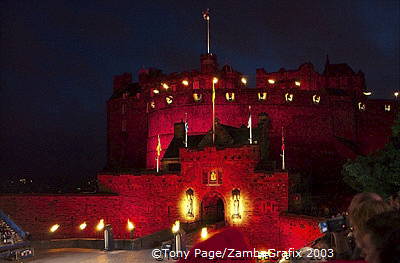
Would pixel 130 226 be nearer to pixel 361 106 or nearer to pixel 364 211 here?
pixel 364 211

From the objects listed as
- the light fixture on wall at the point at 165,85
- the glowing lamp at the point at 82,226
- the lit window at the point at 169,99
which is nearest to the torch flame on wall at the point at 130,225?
the glowing lamp at the point at 82,226

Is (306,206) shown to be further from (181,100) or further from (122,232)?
(181,100)

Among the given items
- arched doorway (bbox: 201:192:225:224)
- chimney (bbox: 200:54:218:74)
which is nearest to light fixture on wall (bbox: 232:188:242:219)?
arched doorway (bbox: 201:192:225:224)

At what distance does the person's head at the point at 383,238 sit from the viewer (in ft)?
7.32

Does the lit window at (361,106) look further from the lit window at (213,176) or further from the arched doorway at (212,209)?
the lit window at (213,176)

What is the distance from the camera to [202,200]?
2422 centimetres

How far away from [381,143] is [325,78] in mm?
9691

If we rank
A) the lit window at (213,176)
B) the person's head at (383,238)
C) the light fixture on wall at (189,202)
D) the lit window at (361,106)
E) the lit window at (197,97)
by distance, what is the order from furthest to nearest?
the lit window at (361,106) → the lit window at (197,97) → the light fixture on wall at (189,202) → the lit window at (213,176) → the person's head at (383,238)

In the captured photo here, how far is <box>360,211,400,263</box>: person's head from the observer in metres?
2.23

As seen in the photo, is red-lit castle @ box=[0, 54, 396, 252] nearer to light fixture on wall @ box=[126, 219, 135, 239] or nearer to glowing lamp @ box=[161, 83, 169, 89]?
glowing lamp @ box=[161, 83, 169, 89]

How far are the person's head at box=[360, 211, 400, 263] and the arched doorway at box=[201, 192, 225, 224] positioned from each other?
71.0 feet

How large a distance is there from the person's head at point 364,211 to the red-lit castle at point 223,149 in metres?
17.0

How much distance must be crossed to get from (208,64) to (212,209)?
17559 mm

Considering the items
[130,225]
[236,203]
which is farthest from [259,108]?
[130,225]
